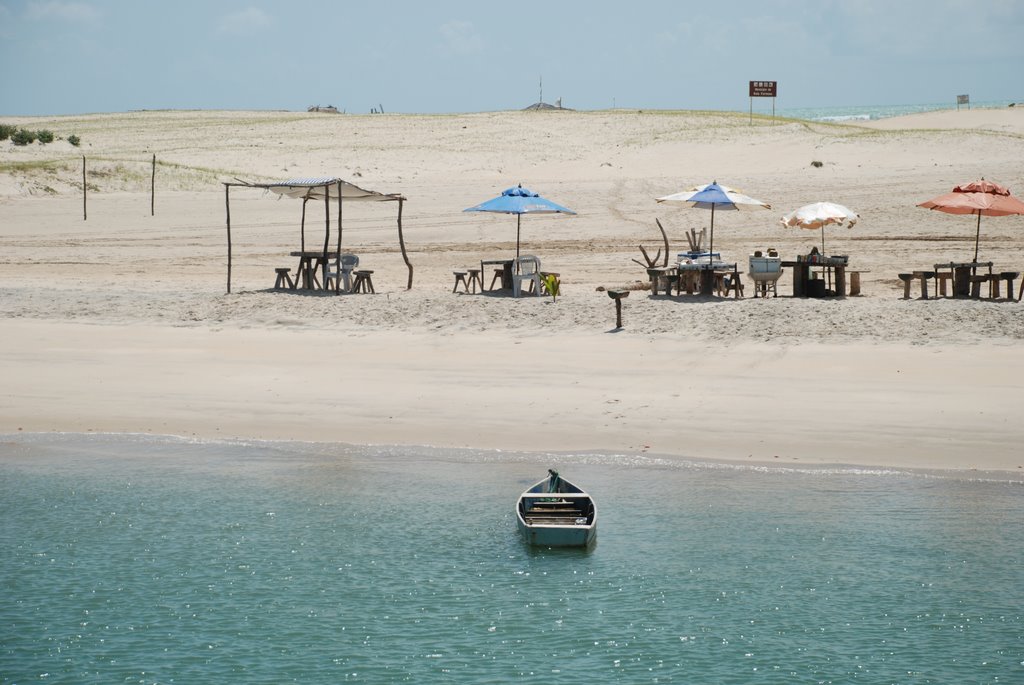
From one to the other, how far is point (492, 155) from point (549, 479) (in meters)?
39.0

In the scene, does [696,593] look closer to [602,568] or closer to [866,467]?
[602,568]

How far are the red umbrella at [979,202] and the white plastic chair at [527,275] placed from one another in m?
6.27

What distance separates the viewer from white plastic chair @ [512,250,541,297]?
822 inches

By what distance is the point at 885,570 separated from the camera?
10883 millimetres

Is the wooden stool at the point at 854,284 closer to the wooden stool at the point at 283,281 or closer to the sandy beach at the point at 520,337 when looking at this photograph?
the sandy beach at the point at 520,337

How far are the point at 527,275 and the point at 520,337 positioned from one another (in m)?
2.46

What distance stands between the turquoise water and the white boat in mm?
163

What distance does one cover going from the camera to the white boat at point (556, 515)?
1124cm

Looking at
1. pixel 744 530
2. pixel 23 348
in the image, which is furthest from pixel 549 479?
pixel 23 348

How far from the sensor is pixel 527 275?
21016mm

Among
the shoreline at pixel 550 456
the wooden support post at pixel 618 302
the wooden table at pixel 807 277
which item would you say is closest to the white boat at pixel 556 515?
the shoreline at pixel 550 456

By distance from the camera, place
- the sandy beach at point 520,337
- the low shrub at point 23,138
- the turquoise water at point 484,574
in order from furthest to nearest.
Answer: the low shrub at point 23,138
the sandy beach at point 520,337
the turquoise water at point 484,574

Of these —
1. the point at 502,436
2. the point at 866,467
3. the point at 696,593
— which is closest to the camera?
the point at 696,593

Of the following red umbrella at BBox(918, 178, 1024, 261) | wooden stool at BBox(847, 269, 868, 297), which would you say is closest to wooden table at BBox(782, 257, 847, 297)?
wooden stool at BBox(847, 269, 868, 297)
